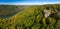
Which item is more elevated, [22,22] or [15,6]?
[15,6]

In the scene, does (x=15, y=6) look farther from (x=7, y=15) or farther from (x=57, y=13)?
(x=57, y=13)

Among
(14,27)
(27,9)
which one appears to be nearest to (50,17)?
(27,9)

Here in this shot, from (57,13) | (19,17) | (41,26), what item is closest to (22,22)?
(19,17)

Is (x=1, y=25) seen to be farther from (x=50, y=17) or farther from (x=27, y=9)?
(x=50, y=17)

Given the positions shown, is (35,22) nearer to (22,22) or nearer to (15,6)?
(22,22)

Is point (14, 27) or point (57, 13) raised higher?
point (57, 13)
